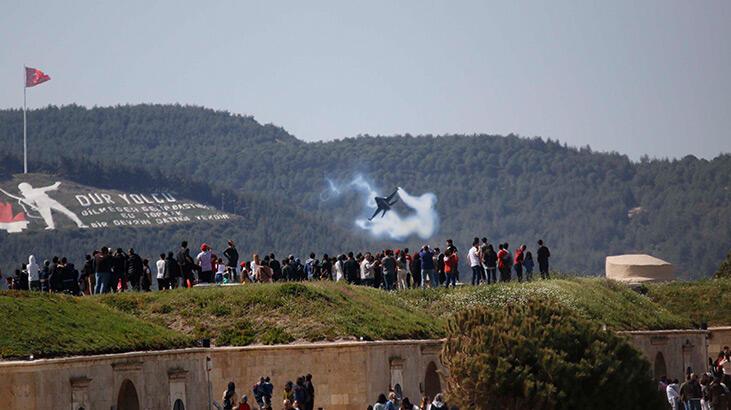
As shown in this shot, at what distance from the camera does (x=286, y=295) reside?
47938mm

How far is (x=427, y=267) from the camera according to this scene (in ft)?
→ 182

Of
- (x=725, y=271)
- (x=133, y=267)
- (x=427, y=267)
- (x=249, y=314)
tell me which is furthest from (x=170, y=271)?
(x=725, y=271)

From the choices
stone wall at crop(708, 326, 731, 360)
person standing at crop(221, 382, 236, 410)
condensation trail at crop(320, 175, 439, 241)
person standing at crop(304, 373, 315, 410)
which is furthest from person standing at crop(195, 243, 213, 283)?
condensation trail at crop(320, 175, 439, 241)

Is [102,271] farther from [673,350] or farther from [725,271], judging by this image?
[725,271]

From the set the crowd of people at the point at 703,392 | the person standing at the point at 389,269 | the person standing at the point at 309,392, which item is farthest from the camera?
the person standing at the point at 389,269

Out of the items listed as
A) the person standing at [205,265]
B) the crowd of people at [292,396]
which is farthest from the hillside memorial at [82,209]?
the crowd of people at [292,396]

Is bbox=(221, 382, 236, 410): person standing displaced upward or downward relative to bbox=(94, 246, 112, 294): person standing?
downward

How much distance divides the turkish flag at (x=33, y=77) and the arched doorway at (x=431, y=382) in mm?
45988

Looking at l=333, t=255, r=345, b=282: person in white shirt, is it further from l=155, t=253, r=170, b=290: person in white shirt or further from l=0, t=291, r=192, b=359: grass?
l=0, t=291, r=192, b=359: grass

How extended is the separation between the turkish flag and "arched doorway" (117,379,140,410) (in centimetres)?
5510

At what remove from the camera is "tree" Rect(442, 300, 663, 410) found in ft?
125

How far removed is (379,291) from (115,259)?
8.51m

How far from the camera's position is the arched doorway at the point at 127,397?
40.4 m

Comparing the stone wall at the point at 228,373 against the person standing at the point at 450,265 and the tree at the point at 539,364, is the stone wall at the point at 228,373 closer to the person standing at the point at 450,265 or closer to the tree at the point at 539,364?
the person standing at the point at 450,265
